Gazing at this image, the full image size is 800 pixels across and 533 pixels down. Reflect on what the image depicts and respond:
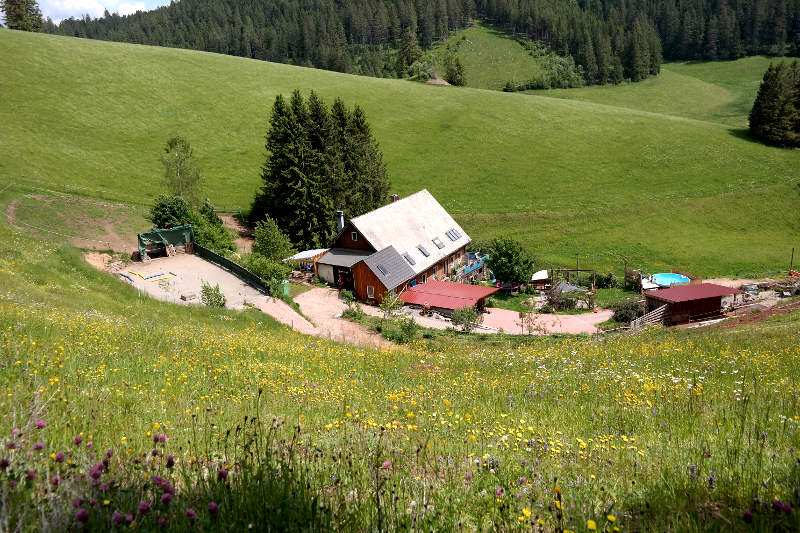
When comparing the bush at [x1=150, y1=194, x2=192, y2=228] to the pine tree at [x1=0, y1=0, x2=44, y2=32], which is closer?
the bush at [x1=150, y1=194, x2=192, y2=228]

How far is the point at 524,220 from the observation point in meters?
68.5

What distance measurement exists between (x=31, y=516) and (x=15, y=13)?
497 ft

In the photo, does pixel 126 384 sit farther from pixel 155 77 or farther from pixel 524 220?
pixel 155 77

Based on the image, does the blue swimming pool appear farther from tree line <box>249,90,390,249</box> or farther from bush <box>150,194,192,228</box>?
bush <box>150,194,192,228</box>

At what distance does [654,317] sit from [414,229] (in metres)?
22.7

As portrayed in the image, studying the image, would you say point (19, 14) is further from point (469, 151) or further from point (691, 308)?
point (691, 308)

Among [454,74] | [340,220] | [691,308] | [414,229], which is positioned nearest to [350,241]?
[340,220]

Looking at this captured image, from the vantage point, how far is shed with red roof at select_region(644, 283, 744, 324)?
135ft

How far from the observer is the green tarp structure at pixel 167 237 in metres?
42.9

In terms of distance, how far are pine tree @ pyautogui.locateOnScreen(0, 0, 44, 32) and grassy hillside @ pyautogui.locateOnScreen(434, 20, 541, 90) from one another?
4231 inches

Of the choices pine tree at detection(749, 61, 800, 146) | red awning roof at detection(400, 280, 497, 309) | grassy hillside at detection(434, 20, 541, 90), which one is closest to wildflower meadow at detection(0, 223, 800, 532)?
red awning roof at detection(400, 280, 497, 309)

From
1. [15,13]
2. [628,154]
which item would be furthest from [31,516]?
[15,13]

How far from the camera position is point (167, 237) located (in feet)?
145

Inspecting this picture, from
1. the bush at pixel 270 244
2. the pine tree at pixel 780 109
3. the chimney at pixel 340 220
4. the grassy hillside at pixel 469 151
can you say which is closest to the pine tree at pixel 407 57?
the grassy hillside at pixel 469 151
